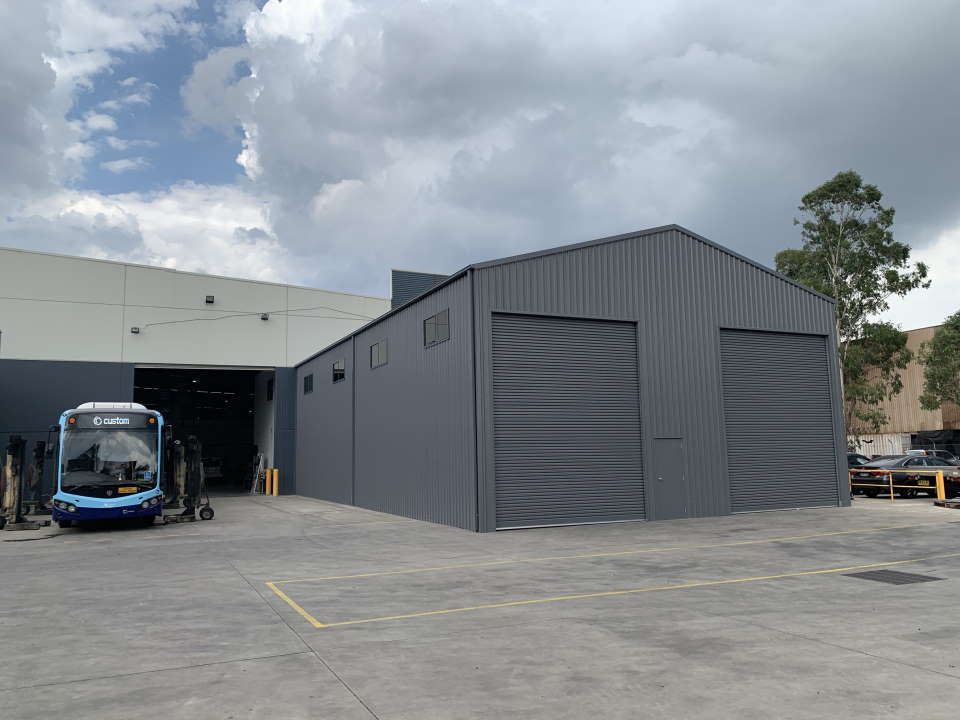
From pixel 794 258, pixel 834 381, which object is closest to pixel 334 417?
pixel 834 381

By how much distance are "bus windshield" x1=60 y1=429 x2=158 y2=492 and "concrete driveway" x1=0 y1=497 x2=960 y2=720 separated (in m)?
3.45

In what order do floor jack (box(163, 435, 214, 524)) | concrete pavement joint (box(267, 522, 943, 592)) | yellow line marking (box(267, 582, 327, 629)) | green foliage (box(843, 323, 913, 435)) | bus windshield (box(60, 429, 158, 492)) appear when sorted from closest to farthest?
yellow line marking (box(267, 582, 327, 629))
concrete pavement joint (box(267, 522, 943, 592))
bus windshield (box(60, 429, 158, 492))
floor jack (box(163, 435, 214, 524))
green foliage (box(843, 323, 913, 435))

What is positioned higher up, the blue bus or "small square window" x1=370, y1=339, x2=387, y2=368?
"small square window" x1=370, y1=339, x2=387, y2=368

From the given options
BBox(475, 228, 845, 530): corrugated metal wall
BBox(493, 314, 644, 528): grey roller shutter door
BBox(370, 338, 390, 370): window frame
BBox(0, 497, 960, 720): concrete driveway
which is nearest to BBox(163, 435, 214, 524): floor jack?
BBox(370, 338, 390, 370): window frame

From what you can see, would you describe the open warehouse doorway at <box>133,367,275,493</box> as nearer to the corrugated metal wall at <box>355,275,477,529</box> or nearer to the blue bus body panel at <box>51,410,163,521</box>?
the corrugated metal wall at <box>355,275,477,529</box>

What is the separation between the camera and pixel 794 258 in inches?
1663

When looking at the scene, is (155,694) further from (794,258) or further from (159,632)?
(794,258)

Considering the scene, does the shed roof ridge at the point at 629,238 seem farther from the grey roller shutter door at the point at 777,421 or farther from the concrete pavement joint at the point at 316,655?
the concrete pavement joint at the point at 316,655

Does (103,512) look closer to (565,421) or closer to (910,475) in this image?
(565,421)

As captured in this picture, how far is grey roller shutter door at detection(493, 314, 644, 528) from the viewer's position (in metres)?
17.5

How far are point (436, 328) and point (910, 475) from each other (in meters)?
18.4

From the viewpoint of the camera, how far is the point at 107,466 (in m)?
18.2

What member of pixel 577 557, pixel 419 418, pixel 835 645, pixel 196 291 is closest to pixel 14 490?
pixel 419 418

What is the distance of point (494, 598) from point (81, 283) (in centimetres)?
2796
